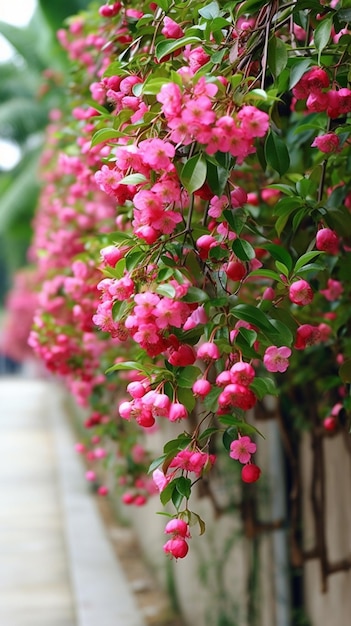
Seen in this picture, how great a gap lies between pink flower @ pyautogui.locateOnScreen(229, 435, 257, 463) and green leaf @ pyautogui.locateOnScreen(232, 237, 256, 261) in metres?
0.28

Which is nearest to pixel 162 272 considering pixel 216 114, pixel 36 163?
pixel 216 114

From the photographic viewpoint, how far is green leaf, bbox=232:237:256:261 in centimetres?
134

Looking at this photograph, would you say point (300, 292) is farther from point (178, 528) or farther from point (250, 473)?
point (178, 528)

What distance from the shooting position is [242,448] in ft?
4.42

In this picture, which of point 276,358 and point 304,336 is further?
point 304,336

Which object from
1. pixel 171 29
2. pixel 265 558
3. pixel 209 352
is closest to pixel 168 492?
pixel 209 352

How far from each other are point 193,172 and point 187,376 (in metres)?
0.31

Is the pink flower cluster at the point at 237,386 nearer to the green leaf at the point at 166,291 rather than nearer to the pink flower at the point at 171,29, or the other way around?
the green leaf at the point at 166,291

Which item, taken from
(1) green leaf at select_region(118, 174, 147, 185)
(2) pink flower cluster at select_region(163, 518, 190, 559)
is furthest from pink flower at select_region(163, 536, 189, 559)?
(1) green leaf at select_region(118, 174, 147, 185)

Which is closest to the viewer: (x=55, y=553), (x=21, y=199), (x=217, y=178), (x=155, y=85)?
(x=155, y=85)

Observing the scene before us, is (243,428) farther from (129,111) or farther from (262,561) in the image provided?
(262,561)

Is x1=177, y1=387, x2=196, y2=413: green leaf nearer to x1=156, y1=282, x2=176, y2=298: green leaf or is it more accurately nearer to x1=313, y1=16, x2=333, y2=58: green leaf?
x1=156, y1=282, x2=176, y2=298: green leaf

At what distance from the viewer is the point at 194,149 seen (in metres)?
1.33

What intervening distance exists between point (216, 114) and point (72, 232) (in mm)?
2585
